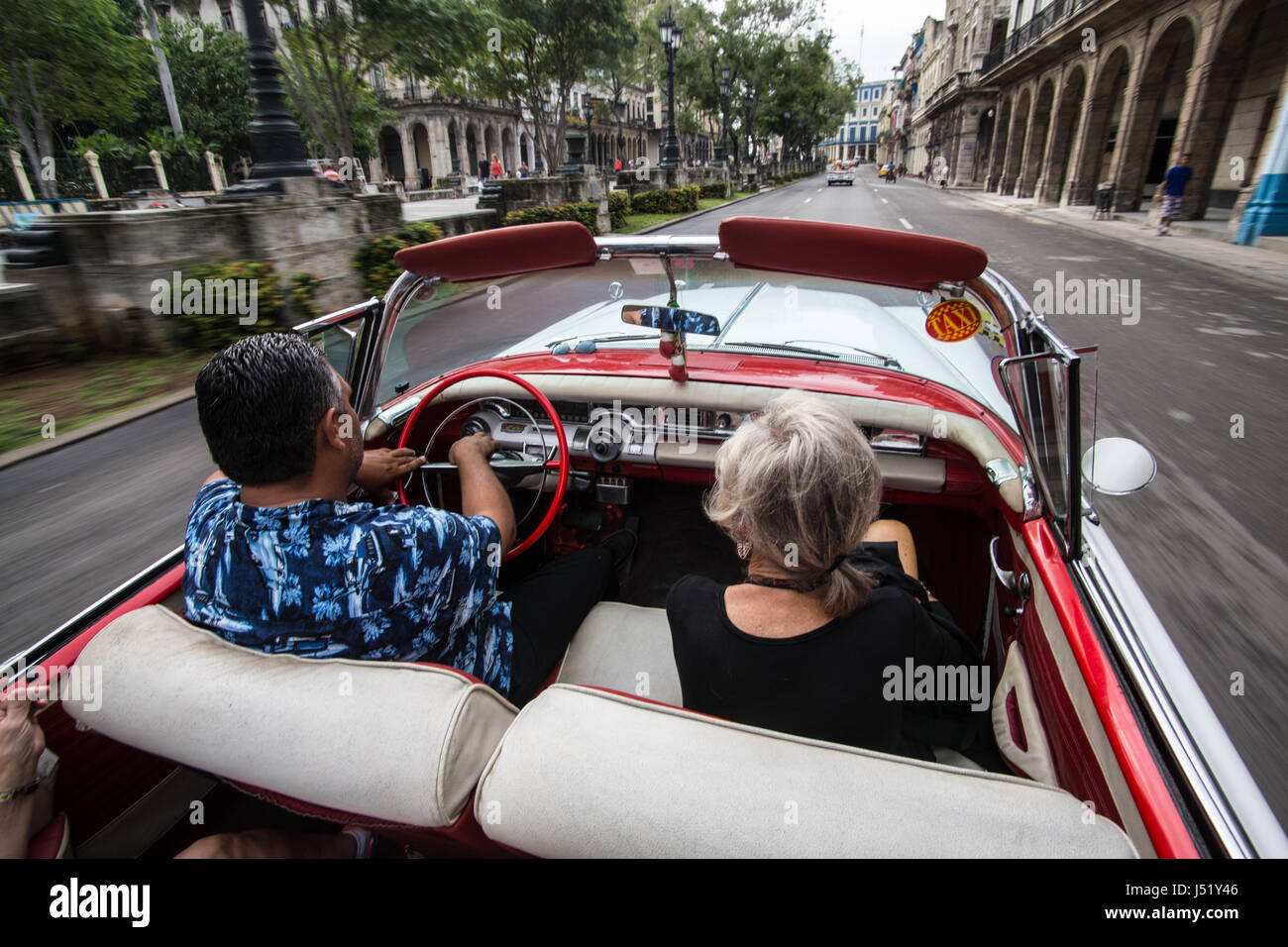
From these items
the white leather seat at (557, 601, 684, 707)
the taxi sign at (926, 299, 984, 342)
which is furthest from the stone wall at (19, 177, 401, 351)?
the taxi sign at (926, 299, 984, 342)

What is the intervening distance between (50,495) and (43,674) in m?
4.61

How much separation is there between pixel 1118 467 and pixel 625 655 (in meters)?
1.48

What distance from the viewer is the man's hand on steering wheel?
83.7 inches

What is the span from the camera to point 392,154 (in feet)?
164

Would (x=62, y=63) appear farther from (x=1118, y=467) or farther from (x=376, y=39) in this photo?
(x=1118, y=467)

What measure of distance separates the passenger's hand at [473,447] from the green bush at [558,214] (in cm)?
1342

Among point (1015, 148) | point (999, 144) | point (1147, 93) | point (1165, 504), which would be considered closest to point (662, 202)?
point (1147, 93)

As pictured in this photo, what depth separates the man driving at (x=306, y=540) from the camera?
1.42 meters

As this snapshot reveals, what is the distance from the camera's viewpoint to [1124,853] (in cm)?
88

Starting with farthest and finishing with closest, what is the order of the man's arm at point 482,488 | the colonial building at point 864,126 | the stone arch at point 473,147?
the colonial building at point 864,126, the stone arch at point 473,147, the man's arm at point 482,488

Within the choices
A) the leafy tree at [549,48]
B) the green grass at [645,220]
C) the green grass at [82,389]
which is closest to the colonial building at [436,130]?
the leafy tree at [549,48]

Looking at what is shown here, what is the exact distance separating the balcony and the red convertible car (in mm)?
27953

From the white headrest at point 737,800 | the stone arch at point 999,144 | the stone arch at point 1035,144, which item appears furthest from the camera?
the stone arch at point 999,144

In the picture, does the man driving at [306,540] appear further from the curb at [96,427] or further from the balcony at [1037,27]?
the balcony at [1037,27]
